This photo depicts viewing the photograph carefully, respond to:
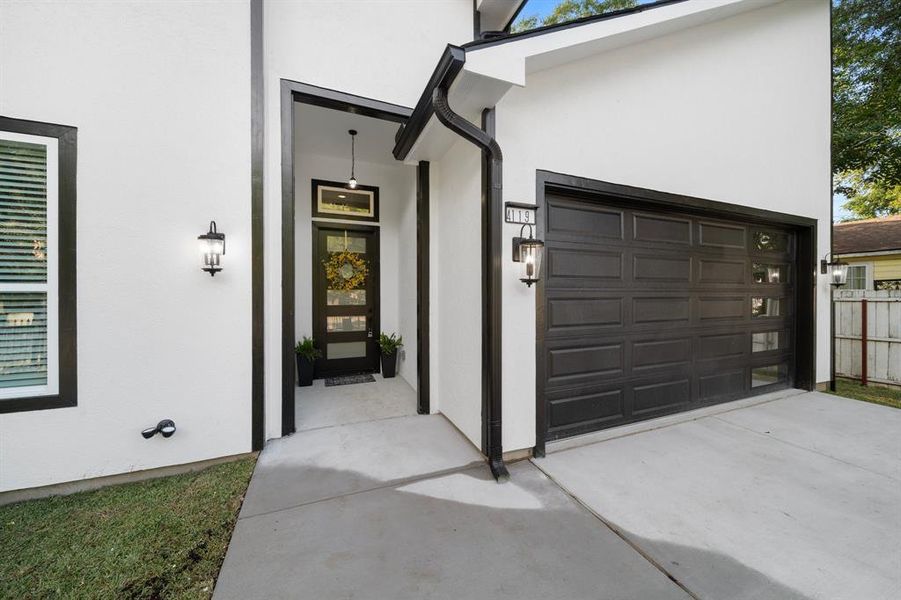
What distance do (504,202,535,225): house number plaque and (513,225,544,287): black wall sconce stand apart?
0.14 meters

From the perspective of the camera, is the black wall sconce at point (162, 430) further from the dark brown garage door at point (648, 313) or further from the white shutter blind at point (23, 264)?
the dark brown garage door at point (648, 313)

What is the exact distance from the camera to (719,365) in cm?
382

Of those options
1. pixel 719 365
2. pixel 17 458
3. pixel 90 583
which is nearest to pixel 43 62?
pixel 17 458

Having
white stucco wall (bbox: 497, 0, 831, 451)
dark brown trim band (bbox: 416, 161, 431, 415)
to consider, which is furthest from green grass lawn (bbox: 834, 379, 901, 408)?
dark brown trim band (bbox: 416, 161, 431, 415)

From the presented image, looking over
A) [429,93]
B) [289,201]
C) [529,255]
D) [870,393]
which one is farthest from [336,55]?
[870,393]

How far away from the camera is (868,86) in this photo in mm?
7199

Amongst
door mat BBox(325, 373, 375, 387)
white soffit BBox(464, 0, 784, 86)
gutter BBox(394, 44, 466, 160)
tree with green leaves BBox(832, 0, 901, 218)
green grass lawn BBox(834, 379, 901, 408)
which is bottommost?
green grass lawn BBox(834, 379, 901, 408)

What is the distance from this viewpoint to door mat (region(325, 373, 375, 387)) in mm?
4711

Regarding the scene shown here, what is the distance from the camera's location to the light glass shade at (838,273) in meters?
4.38

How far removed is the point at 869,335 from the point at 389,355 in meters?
7.13

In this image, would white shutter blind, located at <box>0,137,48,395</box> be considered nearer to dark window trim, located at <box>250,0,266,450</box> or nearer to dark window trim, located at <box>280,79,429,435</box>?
dark window trim, located at <box>250,0,266,450</box>

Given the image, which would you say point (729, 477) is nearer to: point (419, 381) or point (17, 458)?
point (419, 381)

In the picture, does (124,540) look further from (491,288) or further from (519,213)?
(519,213)

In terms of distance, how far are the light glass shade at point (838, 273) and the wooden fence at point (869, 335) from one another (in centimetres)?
95
